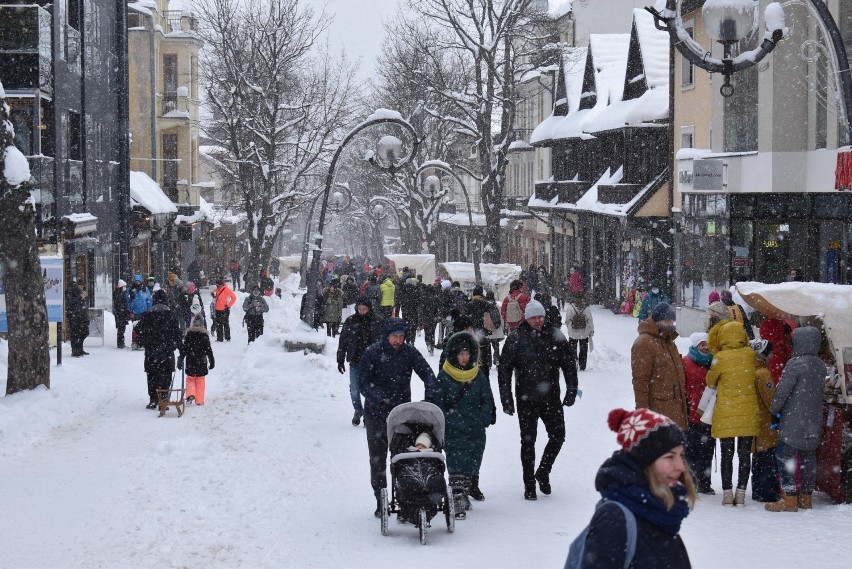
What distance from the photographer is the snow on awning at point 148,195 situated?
4106cm

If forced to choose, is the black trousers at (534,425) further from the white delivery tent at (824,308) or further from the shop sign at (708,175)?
the shop sign at (708,175)

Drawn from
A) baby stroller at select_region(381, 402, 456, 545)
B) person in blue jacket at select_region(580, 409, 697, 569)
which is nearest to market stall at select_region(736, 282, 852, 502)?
baby stroller at select_region(381, 402, 456, 545)

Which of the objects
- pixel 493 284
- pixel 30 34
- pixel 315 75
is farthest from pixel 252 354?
pixel 315 75

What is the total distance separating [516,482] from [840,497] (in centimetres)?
290

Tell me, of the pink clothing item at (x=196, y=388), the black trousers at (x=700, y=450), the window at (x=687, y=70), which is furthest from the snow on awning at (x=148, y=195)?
the black trousers at (x=700, y=450)

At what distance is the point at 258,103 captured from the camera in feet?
151

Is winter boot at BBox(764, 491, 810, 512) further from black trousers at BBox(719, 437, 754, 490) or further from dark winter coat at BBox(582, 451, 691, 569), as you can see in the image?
dark winter coat at BBox(582, 451, 691, 569)

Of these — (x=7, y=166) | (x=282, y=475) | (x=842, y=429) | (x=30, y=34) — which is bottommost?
(x=282, y=475)

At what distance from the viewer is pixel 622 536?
13.9 ft

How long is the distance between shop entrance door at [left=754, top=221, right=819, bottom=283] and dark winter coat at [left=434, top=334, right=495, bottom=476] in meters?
18.0

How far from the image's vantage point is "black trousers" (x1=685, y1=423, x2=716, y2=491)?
35.1ft

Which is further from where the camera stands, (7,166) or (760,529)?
(7,166)

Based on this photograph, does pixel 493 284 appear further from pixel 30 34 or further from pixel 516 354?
pixel 516 354

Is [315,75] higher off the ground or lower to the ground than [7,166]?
higher
